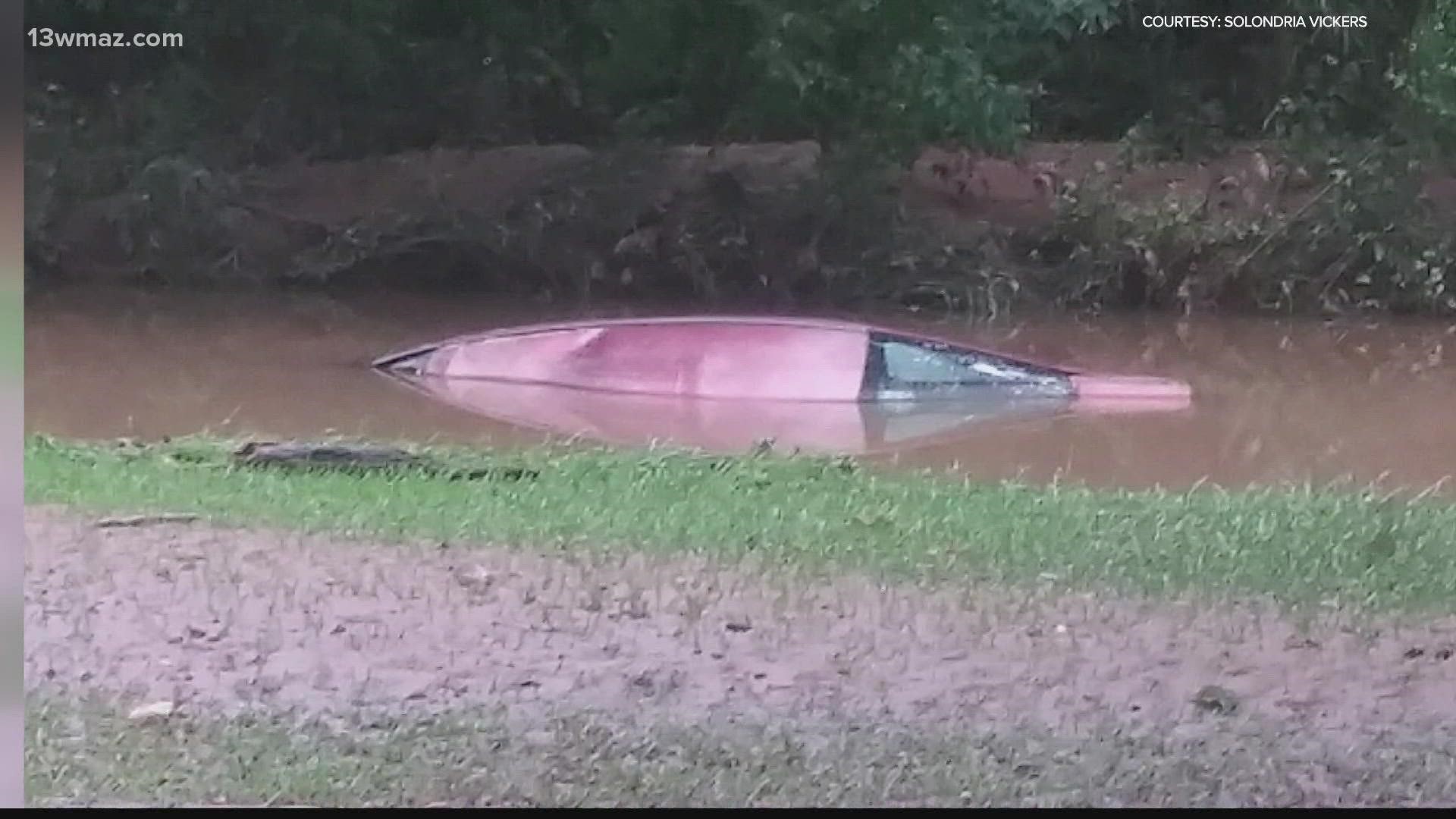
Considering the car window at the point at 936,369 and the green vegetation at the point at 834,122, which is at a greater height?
the green vegetation at the point at 834,122

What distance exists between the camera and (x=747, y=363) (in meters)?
2.27

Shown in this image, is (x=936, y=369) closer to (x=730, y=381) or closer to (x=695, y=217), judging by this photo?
(x=730, y=381)

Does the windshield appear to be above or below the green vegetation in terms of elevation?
below

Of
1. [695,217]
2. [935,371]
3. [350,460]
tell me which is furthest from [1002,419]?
[350,460]

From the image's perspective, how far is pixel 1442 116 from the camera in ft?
7.49

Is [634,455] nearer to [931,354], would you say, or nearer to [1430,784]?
[931,354]

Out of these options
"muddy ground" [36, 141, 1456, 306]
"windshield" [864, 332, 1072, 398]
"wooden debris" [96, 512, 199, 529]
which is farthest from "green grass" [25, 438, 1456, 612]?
"muddy ground" [36, 141, 1456, 306]

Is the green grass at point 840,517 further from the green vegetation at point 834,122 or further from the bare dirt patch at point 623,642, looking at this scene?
the green vegetation at point 834,122

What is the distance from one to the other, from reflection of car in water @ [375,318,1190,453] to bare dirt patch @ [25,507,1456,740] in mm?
188

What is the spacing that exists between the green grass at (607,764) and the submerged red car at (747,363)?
1.40ft

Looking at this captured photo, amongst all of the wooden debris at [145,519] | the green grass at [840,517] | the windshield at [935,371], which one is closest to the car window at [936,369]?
the windshield at [935,371]

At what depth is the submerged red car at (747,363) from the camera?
2.26 meters

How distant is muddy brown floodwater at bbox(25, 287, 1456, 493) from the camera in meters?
2.26

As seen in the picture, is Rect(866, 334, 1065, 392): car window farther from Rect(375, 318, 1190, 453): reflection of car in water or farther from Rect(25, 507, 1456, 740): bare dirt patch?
Rect(25, 507, 1456, 740): bare dirt patch
